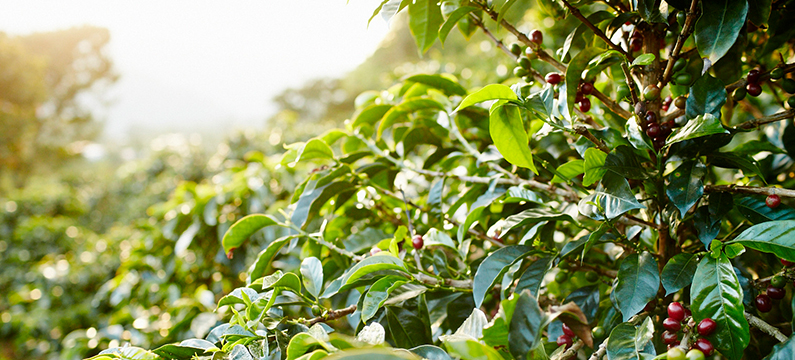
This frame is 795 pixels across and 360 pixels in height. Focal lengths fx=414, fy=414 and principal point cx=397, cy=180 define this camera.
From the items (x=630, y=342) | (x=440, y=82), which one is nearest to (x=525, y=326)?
(x=630, y=342)

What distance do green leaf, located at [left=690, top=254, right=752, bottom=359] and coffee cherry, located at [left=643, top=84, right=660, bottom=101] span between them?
21 centimetres

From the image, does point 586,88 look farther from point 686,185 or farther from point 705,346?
point 705,346

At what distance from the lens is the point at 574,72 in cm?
52

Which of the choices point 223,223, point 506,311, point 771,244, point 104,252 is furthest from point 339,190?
point 104,252

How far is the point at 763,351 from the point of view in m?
0.60

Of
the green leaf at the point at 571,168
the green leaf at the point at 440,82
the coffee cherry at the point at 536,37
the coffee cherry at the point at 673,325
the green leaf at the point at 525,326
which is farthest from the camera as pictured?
the green leaf at the point at 440,82

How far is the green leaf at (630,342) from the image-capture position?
0.44m

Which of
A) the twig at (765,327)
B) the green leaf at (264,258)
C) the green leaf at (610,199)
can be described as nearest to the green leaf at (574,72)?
the green leaf at (610,199)

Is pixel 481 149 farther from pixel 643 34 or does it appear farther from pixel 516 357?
pixel 516 357

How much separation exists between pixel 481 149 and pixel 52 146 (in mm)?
13915

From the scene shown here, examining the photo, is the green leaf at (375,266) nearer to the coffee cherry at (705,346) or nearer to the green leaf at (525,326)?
the green leaf at (525,326)

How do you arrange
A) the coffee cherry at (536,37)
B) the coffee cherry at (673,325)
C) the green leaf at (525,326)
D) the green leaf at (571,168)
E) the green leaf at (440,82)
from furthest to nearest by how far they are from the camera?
the green leaf at (440,82), the coffee cherry at (536,37), the green leaf at (571,168), the coffee cherry at (673,325), the green leaf at (525,326)

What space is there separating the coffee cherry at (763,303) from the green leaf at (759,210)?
103 millimetres

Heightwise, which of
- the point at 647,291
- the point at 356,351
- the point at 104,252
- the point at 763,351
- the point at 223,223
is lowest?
the point at 763,351
